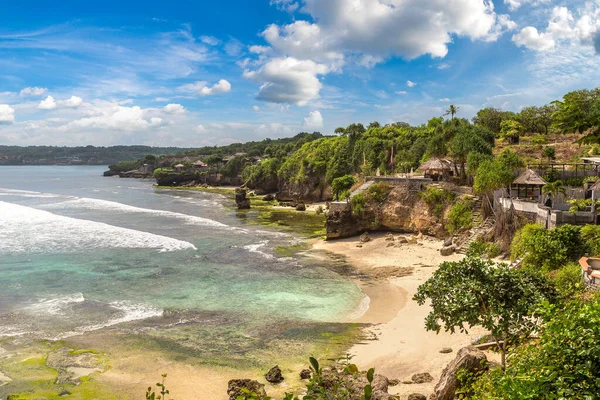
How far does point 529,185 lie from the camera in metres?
35.1

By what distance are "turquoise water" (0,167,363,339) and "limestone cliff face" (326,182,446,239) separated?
222 inches

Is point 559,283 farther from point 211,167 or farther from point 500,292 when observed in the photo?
point 211,167

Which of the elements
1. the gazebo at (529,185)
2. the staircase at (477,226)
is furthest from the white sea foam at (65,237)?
the gazebo at (529,185)

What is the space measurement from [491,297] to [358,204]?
32280 mm

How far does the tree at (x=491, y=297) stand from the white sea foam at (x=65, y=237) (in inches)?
1270

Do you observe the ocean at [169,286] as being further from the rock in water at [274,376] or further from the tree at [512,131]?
the tree at [512,131]

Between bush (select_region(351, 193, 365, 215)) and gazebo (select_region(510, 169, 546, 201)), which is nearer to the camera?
gazebo (select_region(510, 169, 546, 201))

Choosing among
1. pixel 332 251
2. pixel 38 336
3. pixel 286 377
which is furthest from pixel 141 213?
pixel 286 377

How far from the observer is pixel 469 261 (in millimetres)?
13656

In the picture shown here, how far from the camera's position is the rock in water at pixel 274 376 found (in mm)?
16562

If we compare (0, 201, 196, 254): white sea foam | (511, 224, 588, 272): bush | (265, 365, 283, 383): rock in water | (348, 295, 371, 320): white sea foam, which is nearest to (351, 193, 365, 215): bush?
(0, 201, 196, 254): white sea foam

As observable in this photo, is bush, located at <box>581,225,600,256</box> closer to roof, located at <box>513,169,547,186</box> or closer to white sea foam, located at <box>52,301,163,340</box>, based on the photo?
roof, located at <box>513,169,547,186</box>

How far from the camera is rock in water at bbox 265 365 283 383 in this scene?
16562 mm

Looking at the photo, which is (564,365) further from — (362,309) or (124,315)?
(124,315)
